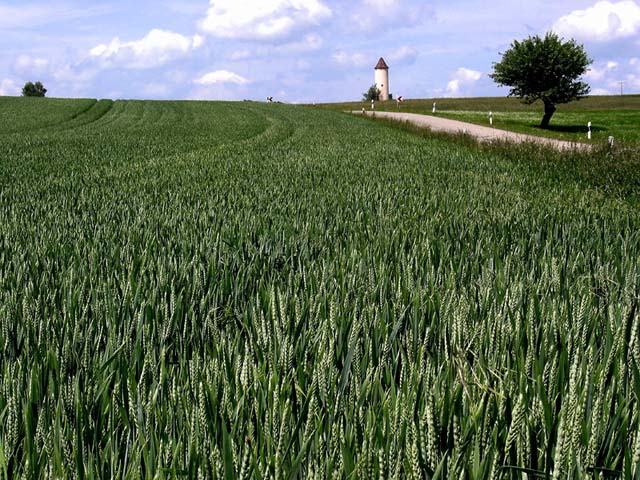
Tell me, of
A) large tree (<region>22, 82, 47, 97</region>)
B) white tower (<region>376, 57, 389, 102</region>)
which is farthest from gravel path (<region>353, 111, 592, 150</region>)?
large tree (<region>22, 82, 47, 97</region>)

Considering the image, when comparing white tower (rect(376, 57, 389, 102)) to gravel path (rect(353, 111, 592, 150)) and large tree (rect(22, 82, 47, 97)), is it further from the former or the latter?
gravel path (rect(353, 111, 592, 150))

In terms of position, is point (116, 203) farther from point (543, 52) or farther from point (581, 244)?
point (543, 52)

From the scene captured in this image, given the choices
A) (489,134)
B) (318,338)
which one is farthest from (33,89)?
(318,338)

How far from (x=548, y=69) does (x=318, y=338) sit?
41.3 metres

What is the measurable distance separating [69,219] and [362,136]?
58.2 ft

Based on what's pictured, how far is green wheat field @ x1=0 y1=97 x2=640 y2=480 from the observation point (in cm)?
172

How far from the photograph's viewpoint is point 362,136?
23.3 metres

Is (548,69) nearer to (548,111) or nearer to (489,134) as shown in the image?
(548,111)

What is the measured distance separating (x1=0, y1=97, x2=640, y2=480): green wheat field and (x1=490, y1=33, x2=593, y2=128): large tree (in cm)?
3497

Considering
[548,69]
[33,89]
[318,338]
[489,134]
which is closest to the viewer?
[318,338]

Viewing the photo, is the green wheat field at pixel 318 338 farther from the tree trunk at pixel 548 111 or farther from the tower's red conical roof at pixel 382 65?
the tower's red conical roof at pixel 382 65

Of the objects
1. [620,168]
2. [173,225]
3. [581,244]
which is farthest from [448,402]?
[620,168]

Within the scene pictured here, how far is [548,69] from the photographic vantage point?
40.5m

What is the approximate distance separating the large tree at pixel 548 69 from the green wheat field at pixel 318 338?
35.0 metres
